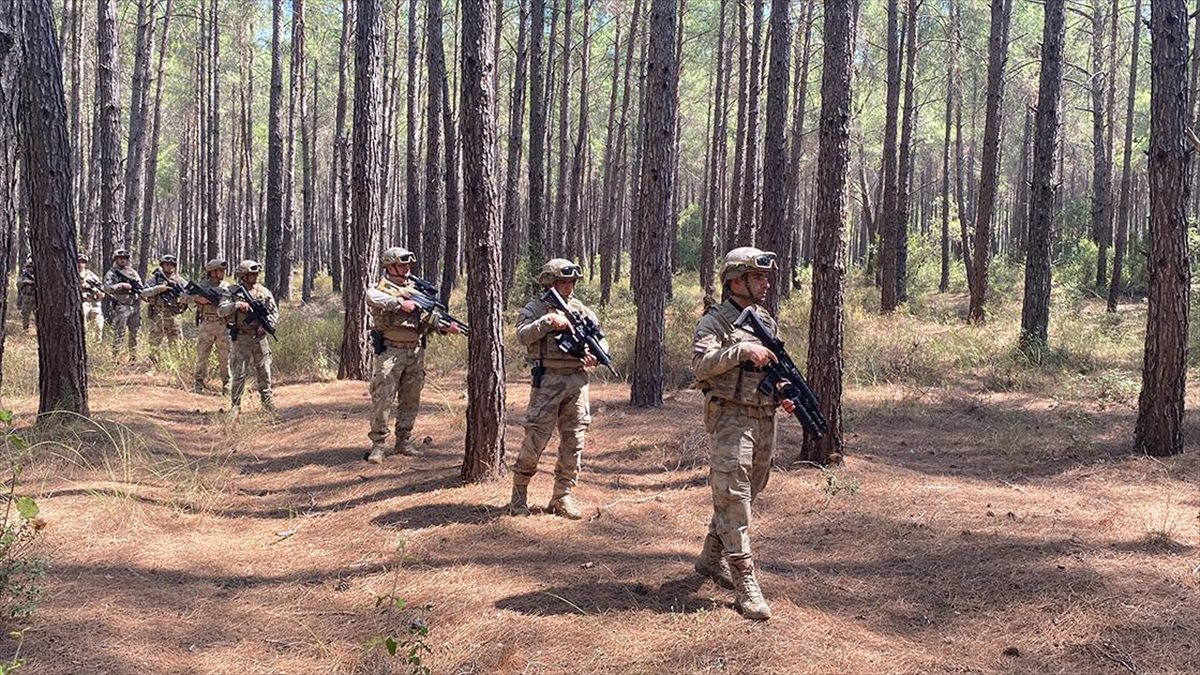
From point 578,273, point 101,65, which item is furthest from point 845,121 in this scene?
point 101,65

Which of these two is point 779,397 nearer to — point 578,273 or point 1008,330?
point 578,273

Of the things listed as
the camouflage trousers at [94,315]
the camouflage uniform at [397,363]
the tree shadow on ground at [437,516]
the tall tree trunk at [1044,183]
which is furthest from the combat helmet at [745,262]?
the camouflage trousers at [94,315]

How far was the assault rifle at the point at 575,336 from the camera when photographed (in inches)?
213

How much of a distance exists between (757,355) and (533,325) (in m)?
1.96

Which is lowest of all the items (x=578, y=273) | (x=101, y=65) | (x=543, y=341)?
(x=543, y=341)

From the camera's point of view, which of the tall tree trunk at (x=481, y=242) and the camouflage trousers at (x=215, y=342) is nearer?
the tall tree trunk at (x=481, y=242)

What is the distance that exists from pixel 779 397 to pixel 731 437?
34 cm

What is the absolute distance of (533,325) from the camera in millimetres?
5332

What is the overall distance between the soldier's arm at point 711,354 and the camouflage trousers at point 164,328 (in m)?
11.7

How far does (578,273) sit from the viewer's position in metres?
5.65

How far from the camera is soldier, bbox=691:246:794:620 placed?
13.2ft

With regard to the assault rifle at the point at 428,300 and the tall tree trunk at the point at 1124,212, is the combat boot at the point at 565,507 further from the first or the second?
the tall tree trunk at the point at 1124,212

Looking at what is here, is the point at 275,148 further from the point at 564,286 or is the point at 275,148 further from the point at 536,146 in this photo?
the point at 564,286

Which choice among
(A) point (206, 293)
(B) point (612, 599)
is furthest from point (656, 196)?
(A) point (206, 293)
